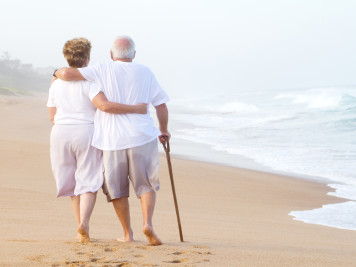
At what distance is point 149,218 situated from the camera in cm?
477

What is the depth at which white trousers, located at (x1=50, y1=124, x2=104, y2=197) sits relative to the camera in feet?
15.6

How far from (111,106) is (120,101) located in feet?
0.36

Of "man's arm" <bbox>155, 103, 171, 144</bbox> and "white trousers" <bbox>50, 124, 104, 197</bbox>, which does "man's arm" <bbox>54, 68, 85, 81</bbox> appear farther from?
"man's arm" <bbox>155, 103, 171, 144</bbox>

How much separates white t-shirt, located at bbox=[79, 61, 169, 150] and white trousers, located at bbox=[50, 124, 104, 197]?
95 millimetres

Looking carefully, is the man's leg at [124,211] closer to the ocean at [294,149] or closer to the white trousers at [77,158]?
the white trousers at [77,158]

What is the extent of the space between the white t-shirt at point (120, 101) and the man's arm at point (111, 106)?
48 millimetres

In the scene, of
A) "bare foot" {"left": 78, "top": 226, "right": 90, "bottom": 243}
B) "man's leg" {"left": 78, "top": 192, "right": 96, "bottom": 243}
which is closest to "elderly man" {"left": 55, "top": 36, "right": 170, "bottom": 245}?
"man's leg" {"left": 78, "top": 192, "right": 96, "bottom": 243}

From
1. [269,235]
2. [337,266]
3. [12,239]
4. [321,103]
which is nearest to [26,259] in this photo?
[12,239]

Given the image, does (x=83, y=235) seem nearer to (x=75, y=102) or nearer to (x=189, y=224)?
(x=75, y=102)

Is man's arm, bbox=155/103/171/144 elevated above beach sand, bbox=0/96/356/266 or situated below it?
above

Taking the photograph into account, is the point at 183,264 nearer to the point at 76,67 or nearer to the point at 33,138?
the point at 76,67

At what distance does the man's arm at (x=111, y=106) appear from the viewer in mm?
4652

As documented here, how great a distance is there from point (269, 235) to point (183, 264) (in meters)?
2.30

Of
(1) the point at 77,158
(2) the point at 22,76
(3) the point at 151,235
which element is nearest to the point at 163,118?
(1) the point at 77,158
